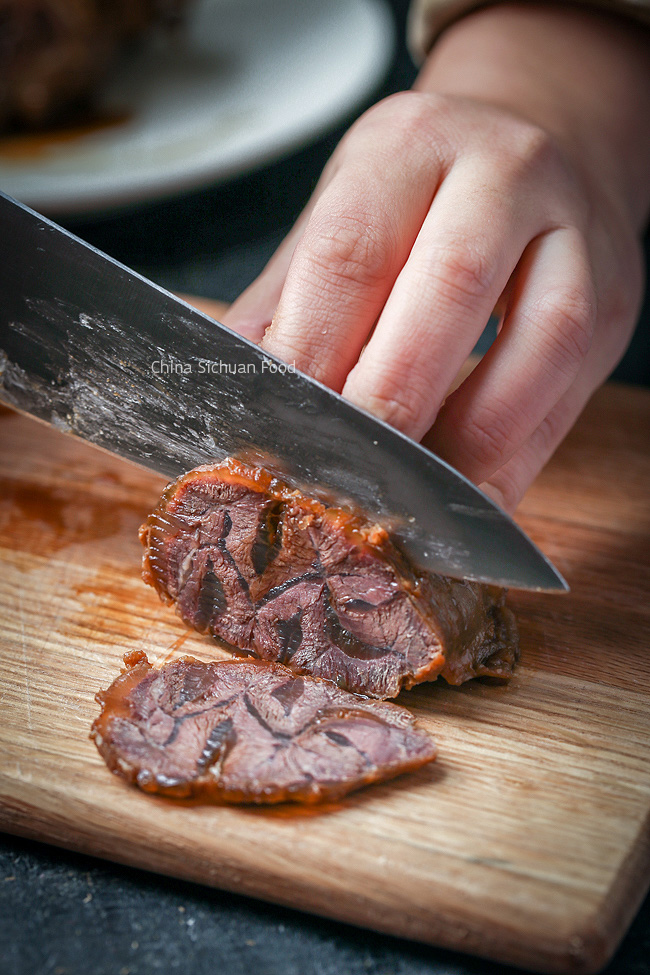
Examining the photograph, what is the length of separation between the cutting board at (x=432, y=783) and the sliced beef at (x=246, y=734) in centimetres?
6

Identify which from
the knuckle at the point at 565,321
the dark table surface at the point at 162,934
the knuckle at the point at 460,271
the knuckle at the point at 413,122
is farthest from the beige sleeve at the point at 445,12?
the dark table surface at the point at 162,934

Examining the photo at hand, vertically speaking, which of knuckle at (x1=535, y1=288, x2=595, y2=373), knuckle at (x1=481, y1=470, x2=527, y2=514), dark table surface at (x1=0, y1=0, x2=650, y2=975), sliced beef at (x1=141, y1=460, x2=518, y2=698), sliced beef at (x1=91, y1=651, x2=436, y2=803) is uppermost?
knuckle at (x1=535, y1=288, x2=595, y2=373)

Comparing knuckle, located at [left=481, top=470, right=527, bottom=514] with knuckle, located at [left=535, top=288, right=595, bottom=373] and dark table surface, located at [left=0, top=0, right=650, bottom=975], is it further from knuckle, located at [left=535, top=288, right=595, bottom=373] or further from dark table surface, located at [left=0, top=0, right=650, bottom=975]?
dark table surface, located at [left=0, top=0, right=650, bottom=975]

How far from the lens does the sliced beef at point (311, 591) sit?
2.16 metres

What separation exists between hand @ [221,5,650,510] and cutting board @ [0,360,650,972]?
0.49 m

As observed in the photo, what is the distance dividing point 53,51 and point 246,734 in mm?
4172

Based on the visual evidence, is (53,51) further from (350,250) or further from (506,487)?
(506,487)

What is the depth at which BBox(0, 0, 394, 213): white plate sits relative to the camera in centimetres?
421

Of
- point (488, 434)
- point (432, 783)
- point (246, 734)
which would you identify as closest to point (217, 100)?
point (488, 434)

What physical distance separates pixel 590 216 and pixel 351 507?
45.0 inches

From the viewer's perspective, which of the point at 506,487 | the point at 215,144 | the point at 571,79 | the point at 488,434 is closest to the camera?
the point at 488,434

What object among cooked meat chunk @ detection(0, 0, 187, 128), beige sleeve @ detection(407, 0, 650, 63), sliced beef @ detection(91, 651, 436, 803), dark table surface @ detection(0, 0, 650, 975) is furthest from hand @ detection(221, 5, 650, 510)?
cooked meat chunk @ detection(0, 0, 187, 128)

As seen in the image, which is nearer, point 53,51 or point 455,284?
point 455,284

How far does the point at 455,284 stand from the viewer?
80.3 inches
